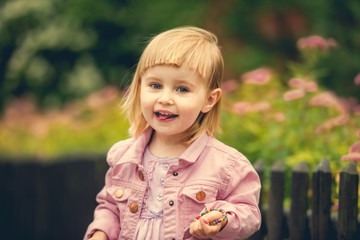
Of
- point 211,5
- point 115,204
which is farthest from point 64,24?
point 115,204

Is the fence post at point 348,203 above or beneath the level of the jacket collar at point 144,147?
beneath

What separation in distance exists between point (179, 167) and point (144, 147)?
24 centimetres

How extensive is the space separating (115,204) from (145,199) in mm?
215

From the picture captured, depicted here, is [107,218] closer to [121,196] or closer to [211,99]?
[121,196]

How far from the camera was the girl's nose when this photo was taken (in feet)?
6.61

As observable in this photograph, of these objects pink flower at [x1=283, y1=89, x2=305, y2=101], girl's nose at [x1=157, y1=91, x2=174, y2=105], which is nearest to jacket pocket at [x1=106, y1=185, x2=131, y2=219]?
girl's nose at [x1=157, y1=91, x2=174, y2=105]

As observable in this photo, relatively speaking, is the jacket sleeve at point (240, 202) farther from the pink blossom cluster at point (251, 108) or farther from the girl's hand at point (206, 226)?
the pink blossom cluster at point (251, 108)

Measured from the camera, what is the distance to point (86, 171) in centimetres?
571

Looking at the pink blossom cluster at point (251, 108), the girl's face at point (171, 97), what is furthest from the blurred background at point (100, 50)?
the girl's face at point (171, 97)

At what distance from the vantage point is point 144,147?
224cm

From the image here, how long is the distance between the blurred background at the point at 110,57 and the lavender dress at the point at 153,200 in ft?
6.04

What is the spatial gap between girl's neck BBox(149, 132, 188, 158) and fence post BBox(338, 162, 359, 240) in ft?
2.97

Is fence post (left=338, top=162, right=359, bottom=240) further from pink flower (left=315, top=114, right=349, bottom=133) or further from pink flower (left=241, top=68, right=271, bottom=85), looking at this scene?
pink flower (left=241, top=68, right=271, bottom=85)

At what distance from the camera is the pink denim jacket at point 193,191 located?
2016 mm
